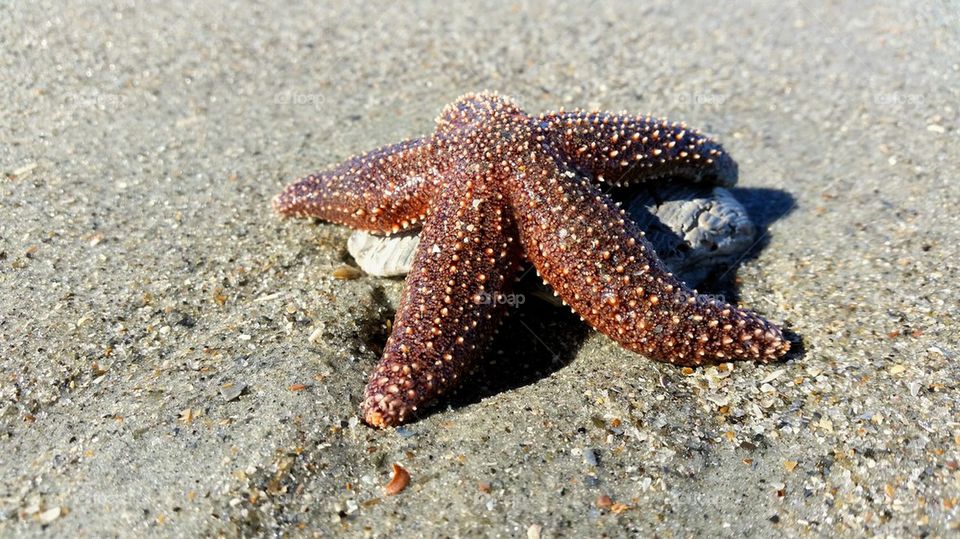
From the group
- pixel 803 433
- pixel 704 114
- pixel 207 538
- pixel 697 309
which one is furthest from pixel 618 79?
pixel 207 538

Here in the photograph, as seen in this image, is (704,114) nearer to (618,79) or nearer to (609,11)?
(618,79)

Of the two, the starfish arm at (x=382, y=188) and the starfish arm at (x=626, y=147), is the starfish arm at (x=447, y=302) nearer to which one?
the starfish arm at (x=382, y=188)

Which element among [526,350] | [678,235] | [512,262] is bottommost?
[526,350]

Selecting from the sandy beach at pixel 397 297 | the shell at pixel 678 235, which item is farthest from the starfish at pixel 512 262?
the shell at pixel 678 235

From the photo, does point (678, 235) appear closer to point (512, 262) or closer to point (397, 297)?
point (512, 262)

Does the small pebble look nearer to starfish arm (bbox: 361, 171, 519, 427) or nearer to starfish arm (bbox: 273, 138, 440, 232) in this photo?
starfish arm (bbox: 361, 171, 519, 427)

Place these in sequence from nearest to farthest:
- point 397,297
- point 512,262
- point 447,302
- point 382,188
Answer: point 447,302 < point 512,262 < point 382,188 < point 397,297

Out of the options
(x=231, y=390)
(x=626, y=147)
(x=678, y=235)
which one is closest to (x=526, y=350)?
(x=678, y=235)
